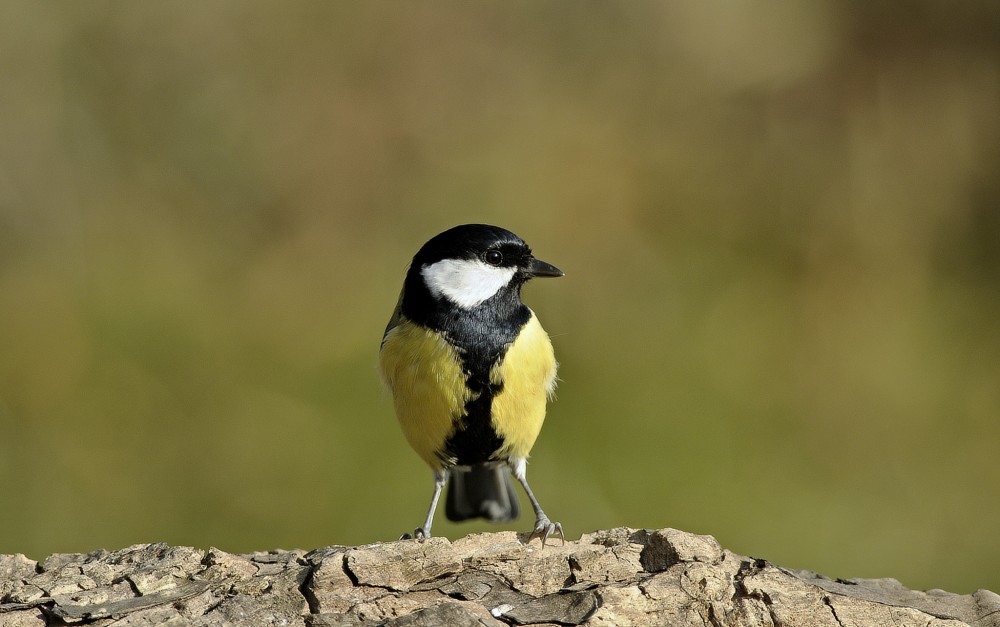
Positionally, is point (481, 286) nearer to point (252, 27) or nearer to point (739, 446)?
point (739, 446)

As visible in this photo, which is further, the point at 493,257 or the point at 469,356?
the point at 493,257

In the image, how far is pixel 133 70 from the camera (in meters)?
5.52

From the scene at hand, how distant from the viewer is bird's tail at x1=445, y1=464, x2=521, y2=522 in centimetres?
420

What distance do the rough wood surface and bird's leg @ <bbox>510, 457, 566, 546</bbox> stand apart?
115mm

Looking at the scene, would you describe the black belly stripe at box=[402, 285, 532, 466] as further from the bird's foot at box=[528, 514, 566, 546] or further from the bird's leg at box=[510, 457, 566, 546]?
the bird's foot at box=[528, 514, 566, 546]

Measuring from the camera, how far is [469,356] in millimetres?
3377

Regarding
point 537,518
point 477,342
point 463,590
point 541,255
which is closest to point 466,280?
point 477,342

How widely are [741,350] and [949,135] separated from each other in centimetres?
169

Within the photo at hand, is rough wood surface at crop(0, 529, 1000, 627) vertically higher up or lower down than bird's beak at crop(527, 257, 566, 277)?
lower down

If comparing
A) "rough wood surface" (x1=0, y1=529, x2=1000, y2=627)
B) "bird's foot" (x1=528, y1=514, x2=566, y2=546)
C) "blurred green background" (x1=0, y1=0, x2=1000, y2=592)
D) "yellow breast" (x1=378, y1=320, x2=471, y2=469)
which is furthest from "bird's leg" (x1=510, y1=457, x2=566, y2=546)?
"blurred green background" (x1=0, y1=0, x2=1000, y2=592)

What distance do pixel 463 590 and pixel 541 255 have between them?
3055 millimetres

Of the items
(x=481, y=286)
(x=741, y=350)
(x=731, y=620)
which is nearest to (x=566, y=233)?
(x=741, y=350)

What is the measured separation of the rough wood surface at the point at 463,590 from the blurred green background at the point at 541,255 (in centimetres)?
199

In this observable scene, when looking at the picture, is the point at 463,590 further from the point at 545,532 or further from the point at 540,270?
the point at 540,270
